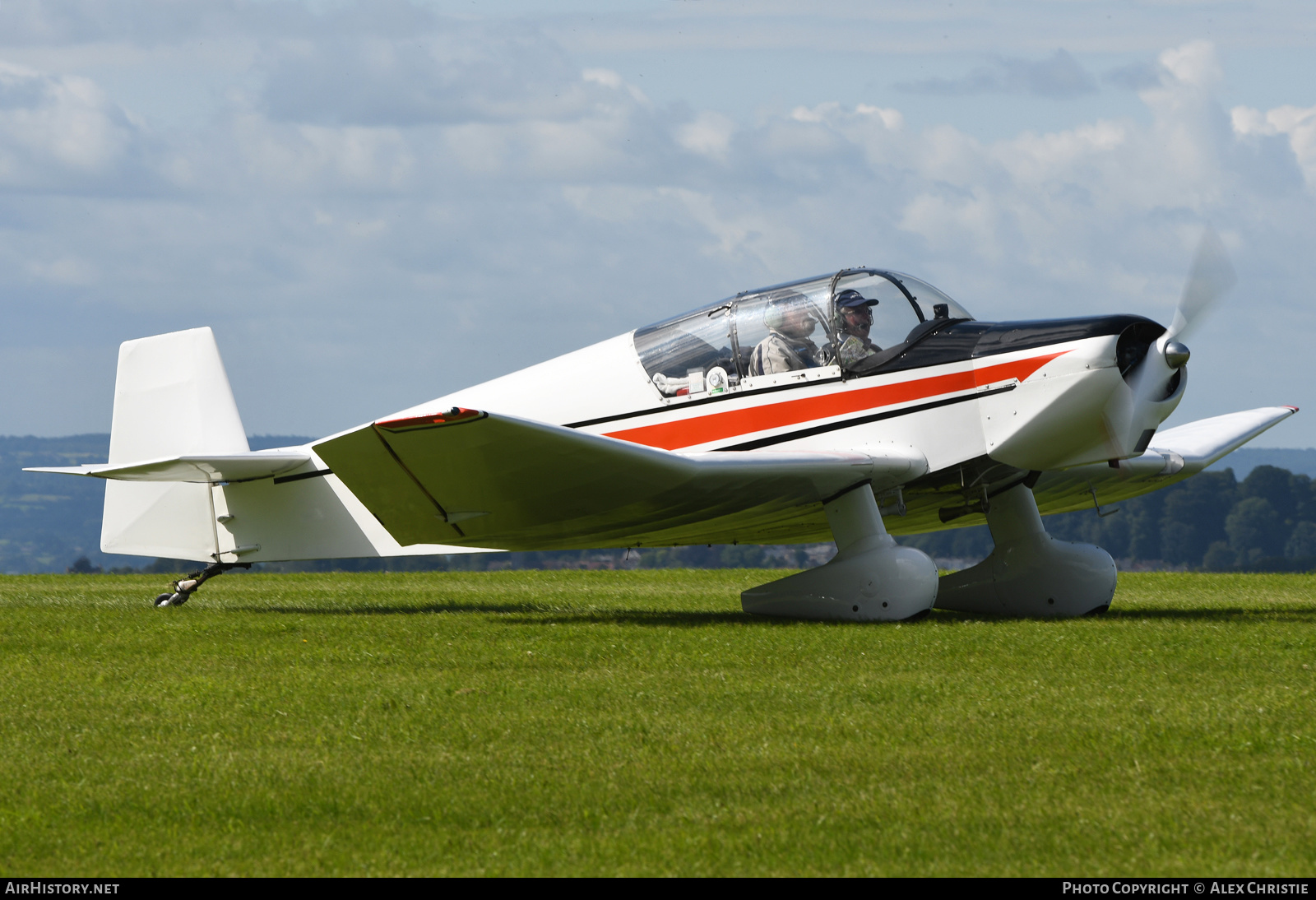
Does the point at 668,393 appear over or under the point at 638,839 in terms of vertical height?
over

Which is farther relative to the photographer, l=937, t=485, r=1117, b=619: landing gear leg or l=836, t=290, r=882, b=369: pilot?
l=937, t=485, r=1117, b=619: landing gear leg

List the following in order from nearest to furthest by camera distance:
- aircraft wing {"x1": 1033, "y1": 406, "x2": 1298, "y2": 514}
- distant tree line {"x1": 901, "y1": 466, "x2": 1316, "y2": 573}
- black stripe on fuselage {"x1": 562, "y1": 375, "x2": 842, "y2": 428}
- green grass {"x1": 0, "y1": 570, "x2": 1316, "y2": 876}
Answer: green grass {"x1": 0, "y1": 570, "x2": 1316, "y2": 876} < black stripe on fuselage {"x1": 562, "y1": 375, "x2": 842, "y2": 428} < aircraft wing {"x1": 1033, "y1": 406, "x2": 1298, "y2": 514} < distant tree line {"x1": 901, "y1": 466, "x2": 1316, "y2": 573}

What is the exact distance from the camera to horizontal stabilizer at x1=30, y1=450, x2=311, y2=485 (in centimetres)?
1174

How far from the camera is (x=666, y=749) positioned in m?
5.58

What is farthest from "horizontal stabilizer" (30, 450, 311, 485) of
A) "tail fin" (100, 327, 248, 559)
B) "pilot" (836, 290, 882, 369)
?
"pilot" (836, 290, 882, 369)

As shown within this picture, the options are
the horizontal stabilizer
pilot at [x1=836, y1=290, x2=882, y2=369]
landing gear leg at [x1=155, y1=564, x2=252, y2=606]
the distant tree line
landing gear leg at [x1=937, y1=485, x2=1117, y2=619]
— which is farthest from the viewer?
the distant tree line

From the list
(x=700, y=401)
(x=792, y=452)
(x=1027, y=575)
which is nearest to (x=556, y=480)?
(x=700, y=401)

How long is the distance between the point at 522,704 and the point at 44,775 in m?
2.28

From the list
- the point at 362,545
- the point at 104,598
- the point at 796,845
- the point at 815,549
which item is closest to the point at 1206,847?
the point at 796,845

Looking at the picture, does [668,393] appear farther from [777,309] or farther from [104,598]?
[104,598]

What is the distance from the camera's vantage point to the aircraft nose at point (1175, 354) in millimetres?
9969

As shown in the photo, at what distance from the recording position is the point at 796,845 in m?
4.18

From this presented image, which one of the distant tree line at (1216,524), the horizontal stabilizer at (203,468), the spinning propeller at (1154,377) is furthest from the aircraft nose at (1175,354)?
the distant tree line at (1216,524)

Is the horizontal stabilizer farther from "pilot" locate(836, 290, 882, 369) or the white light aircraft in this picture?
"pilot" locate(836, 290, 882, 369)
